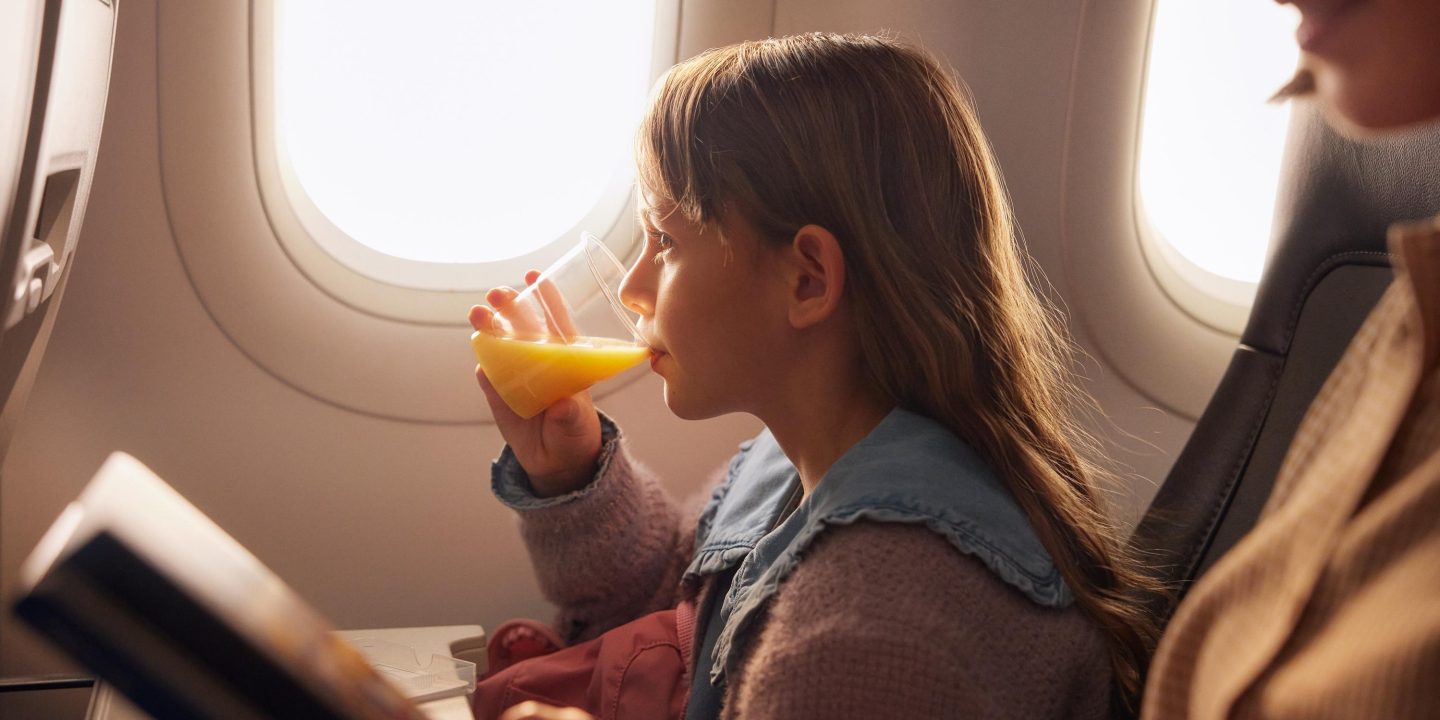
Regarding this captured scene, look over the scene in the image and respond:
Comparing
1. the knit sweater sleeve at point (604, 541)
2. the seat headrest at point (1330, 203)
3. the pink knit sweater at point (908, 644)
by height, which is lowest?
the knit sweater sleeve at point (604, 541)

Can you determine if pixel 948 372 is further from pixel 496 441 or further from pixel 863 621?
pixel 496 441

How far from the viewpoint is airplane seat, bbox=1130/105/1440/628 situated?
3.18 ft

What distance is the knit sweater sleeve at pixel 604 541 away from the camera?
4.43ft

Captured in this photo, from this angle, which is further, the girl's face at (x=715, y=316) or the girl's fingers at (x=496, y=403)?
the girl's fingers at (x=496, y=403)

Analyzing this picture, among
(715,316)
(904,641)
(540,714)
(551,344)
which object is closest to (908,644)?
(904,641)

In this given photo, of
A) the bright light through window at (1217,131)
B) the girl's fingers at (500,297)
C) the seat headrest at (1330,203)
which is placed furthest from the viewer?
the bright light through window at (1217,131)

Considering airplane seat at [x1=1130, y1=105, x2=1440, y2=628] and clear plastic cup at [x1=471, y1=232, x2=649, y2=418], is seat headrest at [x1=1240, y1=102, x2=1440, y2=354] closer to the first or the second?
airplane seat at [x1=1130, y1=105, x2=1440, y2=628]

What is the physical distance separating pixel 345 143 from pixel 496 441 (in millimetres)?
421

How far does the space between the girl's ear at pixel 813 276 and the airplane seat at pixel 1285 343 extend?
1.18ft

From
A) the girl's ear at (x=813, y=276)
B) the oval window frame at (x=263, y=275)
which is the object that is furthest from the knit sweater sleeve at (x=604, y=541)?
the girl's ear at (x=813, y=276)

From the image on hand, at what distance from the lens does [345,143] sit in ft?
4.76

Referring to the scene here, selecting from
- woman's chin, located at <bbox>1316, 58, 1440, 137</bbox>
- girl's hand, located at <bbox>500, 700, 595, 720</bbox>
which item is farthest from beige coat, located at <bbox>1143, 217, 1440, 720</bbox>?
girl's hand, located at <bbox>500, 700, 595, 720</bbox>

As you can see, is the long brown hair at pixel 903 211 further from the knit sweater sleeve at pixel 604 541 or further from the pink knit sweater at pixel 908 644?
the knit sweater sleeve at pixel 604 541

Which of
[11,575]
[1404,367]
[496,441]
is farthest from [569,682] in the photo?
[1404,367]
